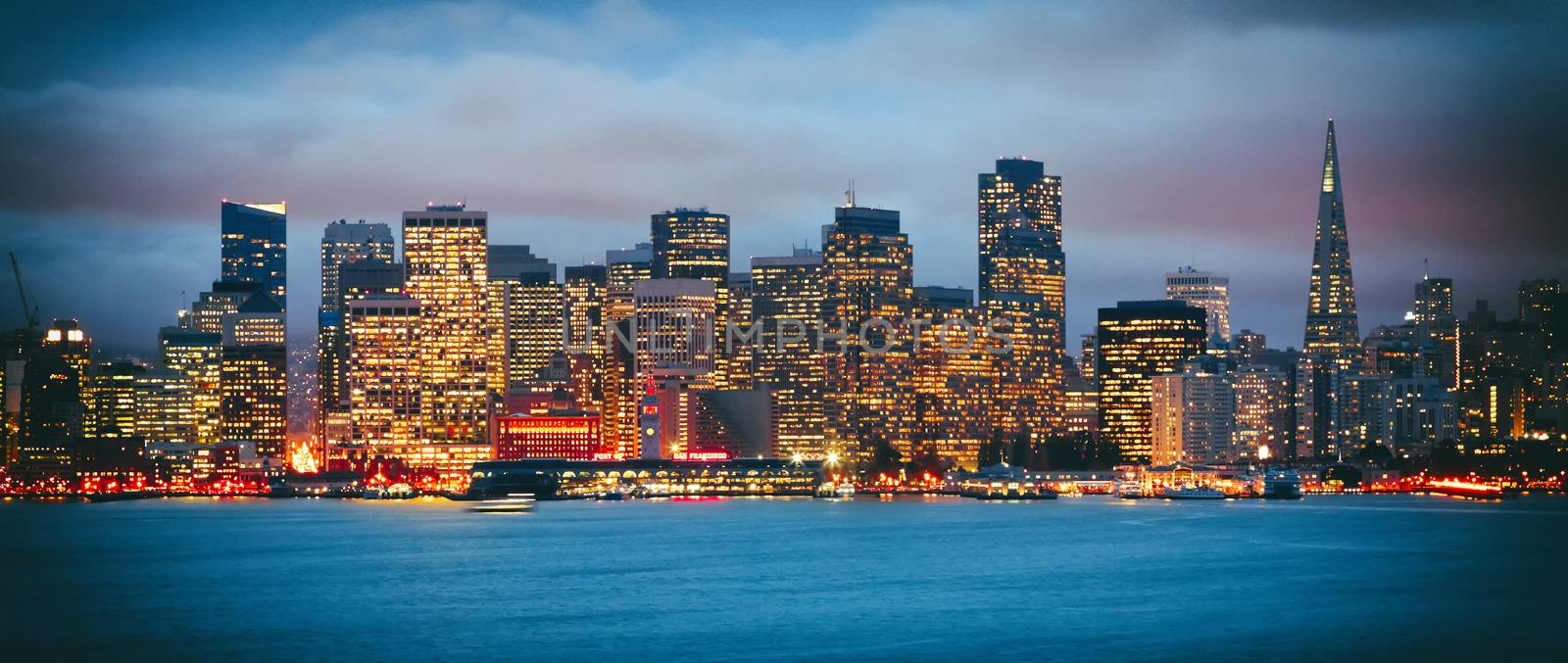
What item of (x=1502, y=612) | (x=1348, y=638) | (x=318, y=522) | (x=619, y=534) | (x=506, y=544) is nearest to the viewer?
(x=1348, y=638)

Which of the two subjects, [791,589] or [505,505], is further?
[505,505]

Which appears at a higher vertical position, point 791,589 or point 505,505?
point 791,589

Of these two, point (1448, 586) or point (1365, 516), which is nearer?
point (1448, 586)

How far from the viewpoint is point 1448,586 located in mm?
92500

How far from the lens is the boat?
174 meters

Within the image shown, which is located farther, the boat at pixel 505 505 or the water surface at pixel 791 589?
the boat at pixel 505 505

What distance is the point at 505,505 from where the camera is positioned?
18250cm

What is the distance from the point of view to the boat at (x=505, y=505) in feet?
572

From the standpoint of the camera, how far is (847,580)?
9500 cm

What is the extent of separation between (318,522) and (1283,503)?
3540 inches

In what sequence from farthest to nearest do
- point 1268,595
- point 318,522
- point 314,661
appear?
point 318,522
point 1268,595
point 314,661

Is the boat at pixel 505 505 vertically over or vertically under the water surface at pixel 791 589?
under

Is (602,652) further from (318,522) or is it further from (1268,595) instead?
(318,522)

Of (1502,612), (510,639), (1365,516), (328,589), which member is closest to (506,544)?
(328,589)
